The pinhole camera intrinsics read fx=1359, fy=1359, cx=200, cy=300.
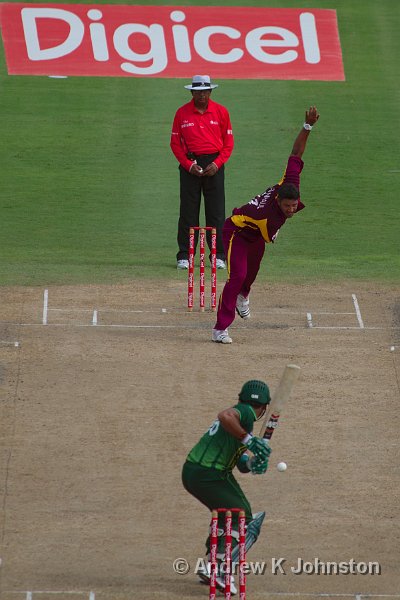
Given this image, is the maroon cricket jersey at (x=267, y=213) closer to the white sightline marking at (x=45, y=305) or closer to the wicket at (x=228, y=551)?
the white sightline marking at (x=45, y=305)

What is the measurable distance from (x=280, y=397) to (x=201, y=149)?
24.4 ft

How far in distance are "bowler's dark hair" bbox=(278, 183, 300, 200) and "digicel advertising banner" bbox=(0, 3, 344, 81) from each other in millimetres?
11342

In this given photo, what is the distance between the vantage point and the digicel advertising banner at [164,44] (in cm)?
2558

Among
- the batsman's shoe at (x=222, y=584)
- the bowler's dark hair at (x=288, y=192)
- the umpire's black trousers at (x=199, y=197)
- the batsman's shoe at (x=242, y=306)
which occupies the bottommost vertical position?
the batsman's shoe at (x=222, y=584)

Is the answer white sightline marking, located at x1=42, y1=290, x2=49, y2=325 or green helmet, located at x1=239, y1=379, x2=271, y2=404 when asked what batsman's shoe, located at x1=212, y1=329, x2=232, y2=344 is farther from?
green helmet, located at x1=239, y1=379, x2=271, y2=404

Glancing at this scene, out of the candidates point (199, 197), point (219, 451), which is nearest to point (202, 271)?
point (199, 197)

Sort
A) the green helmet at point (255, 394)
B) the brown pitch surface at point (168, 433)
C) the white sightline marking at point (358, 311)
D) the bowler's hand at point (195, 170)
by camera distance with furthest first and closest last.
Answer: the bowler's hand at point (195, 170), the white sightline marking at point (358, 311), the brown pitch surface at point (168, 433), the green helmet at point (255, 394)

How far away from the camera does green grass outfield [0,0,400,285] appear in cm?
1848

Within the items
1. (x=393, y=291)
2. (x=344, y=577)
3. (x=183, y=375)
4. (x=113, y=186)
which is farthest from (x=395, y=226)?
(x=344, y=577)

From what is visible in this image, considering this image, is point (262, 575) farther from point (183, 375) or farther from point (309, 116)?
point (309, 116)

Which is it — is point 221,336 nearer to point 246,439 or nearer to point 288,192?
point 288,192

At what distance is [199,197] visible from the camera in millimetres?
17531

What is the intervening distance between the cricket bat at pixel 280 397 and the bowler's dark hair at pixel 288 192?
4.18 m

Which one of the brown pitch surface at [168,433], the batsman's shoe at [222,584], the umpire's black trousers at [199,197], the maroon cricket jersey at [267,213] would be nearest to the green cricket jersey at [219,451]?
the batsman's shoe at [222,584]
